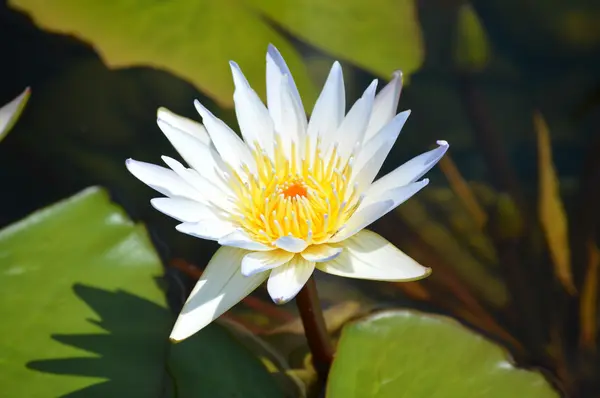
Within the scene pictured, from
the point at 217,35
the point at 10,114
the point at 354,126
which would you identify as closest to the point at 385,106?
the point at 354,126

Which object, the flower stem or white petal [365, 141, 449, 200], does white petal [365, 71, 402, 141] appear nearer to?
white petal [365, 141, 449, 200]

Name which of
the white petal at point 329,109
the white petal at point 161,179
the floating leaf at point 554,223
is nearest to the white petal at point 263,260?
the white petal at point 161,179

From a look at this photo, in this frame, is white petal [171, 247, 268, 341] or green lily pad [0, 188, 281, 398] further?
green lily pad [0, 188, 281, 398]

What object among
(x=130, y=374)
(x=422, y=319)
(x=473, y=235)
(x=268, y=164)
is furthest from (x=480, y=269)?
(x=130, y=374)

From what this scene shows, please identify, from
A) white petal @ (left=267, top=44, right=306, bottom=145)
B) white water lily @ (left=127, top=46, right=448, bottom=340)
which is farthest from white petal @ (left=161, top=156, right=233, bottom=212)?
white petal @ (left=267, top=44, right=306, bottom=145)

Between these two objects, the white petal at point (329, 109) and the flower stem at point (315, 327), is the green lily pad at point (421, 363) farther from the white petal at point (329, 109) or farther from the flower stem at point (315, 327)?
the white petal at point (329, 109)

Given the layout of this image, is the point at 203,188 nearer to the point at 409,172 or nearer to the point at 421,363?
the point at 409,172
